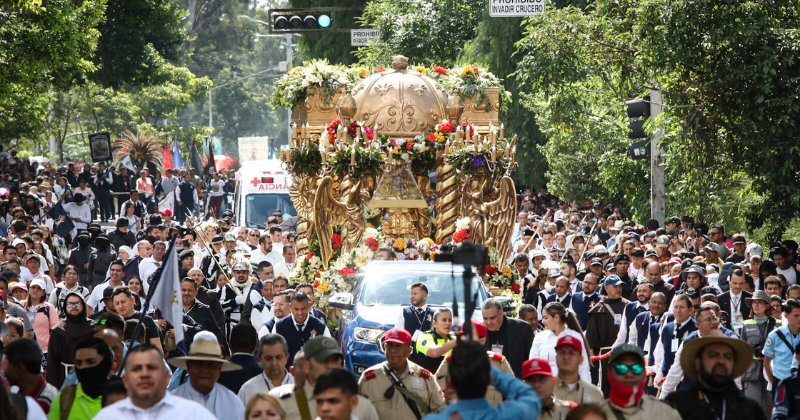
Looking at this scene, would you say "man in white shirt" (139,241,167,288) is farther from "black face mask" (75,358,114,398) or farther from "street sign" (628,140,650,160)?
"street sign" (628,140,650,160)

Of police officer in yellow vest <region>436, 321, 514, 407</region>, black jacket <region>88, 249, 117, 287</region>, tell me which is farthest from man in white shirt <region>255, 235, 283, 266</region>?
police officer in yellow vest <region>436, 321, 514, 407</region>

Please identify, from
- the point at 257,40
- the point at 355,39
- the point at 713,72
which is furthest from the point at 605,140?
the point at 257,40

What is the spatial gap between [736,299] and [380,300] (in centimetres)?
428

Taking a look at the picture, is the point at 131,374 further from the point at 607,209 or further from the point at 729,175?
the point at 607,209

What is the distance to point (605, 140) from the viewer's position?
88.8 ft

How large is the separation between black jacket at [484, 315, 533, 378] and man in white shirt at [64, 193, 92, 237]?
16739mm

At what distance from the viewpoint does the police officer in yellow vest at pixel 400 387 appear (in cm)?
777

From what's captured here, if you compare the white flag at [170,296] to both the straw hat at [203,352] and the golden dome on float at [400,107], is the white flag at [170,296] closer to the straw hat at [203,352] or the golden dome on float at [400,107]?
the straw hat at [203,352]

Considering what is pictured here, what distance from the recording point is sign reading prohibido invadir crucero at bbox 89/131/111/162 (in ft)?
105

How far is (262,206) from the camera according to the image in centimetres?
2638

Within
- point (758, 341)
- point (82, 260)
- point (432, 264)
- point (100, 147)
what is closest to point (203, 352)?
point (432, 264)

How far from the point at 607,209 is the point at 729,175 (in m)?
11.7

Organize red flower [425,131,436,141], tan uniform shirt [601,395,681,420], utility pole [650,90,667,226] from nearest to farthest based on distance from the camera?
tan uniform shirt [601,395,681,420] → utility pole [650,90,667,226] → red flower [425,131,436,141]

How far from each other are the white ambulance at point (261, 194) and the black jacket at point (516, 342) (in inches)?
646
